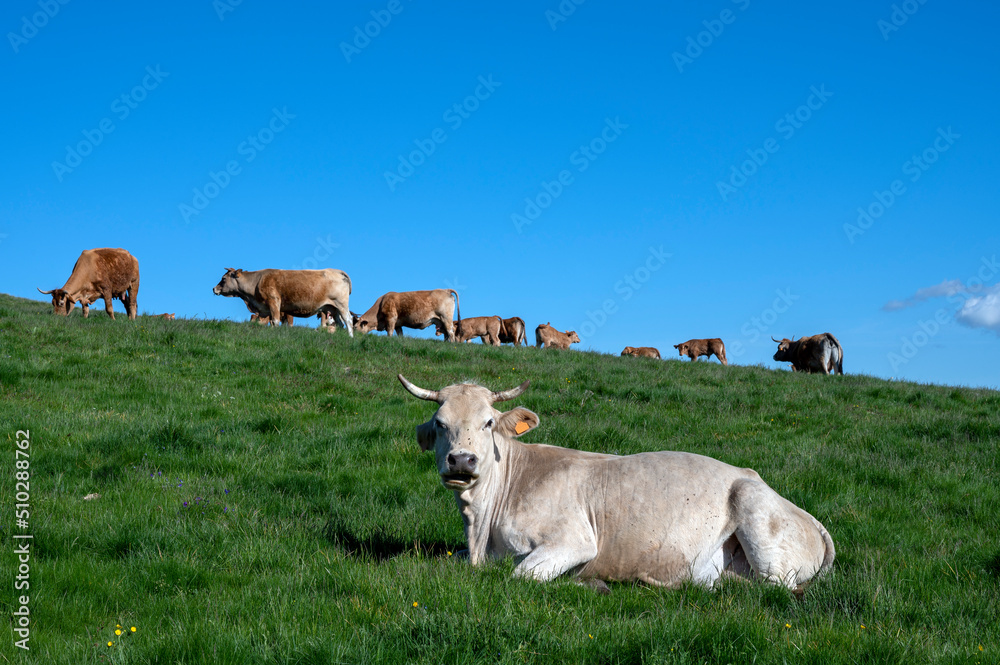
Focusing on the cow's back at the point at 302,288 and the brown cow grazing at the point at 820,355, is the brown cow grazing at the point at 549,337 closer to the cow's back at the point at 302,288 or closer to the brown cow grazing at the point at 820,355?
the brown cow grazing at the point at 820,355

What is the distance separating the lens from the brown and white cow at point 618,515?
204 inches

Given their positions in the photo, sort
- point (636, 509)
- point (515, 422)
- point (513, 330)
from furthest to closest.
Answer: point (513, 330), point (515, 422), point (636, 509)

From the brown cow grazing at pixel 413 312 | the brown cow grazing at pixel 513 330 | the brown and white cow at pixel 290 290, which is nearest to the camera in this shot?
the brown and white cow at pixel 290 290

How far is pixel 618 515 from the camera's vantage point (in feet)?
17.7

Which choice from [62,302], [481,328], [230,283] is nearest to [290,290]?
[230,283]

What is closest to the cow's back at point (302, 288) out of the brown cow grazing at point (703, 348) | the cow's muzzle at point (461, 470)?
the cow's muzzle at point (461, 470)

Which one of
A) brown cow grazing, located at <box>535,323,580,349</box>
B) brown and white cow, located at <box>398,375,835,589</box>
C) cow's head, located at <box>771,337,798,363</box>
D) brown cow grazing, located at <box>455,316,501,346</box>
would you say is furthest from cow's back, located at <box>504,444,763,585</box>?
brown cow grazing, located at <box>535,323,580,349</box>

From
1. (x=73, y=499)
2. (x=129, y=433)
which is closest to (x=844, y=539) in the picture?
(x=73, y=499)

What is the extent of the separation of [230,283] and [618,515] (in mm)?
22439

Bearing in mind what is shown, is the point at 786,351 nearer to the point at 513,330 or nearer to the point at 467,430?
the point at 513,330

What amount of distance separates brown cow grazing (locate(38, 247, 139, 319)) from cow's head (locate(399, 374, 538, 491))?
18.4 meters

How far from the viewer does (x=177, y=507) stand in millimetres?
6438

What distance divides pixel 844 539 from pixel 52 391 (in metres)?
10.9

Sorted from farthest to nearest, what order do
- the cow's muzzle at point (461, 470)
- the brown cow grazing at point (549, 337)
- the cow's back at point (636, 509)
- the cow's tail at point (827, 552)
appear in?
1. the brown cow grazing at point (549, 337)
2. the cow's tail at point (827, 552)
3. the cow's back at point (636, 509)
4. the cow's muzzle at point (461, 470)
